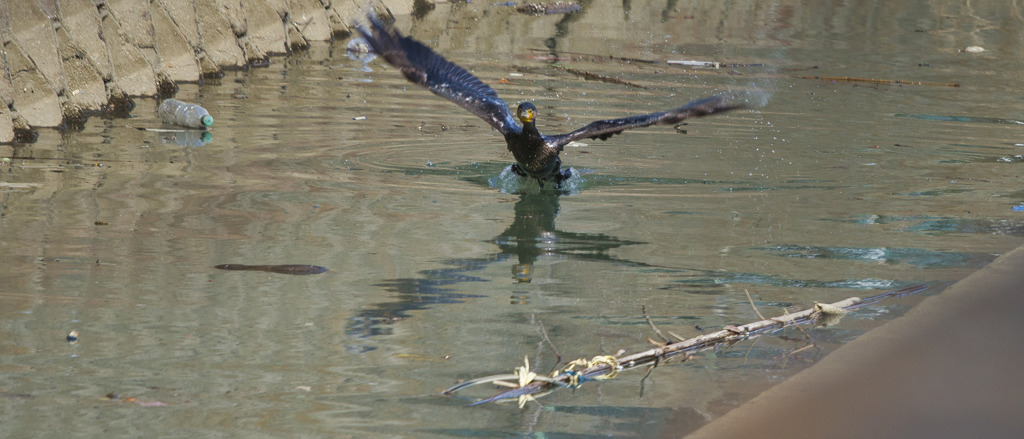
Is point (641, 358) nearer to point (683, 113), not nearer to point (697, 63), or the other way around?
point (683, 113)

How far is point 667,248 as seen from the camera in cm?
591

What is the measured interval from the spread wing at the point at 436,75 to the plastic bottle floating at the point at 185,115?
1845 mm

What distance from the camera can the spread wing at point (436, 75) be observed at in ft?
25.2

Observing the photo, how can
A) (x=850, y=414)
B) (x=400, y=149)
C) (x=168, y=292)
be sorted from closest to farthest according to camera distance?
(x=850, y=414)
(x=168, y=292)
(x=400, y=149)

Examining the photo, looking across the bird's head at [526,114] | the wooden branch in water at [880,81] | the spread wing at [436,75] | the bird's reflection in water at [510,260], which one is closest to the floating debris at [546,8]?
the wooden branch in water at [880,81]

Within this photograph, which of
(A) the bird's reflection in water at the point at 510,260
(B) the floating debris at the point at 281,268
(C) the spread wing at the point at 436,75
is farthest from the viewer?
(C) the spread wing at the point at 436,75

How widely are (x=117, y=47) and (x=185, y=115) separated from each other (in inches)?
68.4

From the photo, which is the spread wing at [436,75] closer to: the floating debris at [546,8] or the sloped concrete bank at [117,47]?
the sloped concrete bank at [117,47]

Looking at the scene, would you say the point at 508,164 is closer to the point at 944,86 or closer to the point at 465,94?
A: the point at 465,94

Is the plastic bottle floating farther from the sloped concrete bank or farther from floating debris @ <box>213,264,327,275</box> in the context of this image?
floating debris @ <box>213,264,327,275</box>

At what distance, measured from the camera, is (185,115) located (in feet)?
29.8

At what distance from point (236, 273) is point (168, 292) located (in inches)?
16.2

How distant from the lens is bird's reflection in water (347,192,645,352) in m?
4.63

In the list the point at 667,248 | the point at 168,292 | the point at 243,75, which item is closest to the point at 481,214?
the point at 667,248
